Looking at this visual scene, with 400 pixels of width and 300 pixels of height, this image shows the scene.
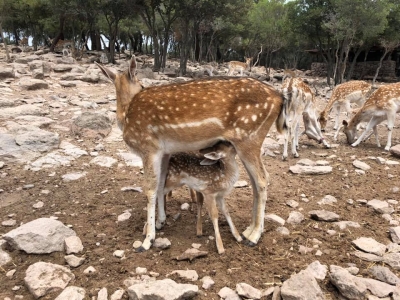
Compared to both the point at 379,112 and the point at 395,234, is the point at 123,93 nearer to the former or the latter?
the point at 395,234

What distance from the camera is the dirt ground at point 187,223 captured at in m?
3.19

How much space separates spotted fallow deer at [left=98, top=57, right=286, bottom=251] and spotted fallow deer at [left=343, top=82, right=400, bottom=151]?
540 cm

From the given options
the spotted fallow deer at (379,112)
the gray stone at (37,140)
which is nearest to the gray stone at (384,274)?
the spotted fallow deer at (379,112)

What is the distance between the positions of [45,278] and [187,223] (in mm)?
1708

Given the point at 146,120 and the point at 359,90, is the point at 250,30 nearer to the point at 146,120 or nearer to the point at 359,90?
the point at 359,90

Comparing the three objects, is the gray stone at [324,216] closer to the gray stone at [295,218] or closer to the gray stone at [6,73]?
the gray stone at [295,218]

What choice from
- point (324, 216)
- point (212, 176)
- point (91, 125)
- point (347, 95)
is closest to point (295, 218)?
point (324, 216)

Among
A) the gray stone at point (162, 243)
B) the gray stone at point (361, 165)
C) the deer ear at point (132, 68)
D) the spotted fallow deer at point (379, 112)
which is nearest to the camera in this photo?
the gray stone at point (162, 243)

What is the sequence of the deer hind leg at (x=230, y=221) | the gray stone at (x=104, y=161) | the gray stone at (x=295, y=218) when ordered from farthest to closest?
the gray stone at (x=104, y=161)
the gray stone at (x=295, y=218)
the deer hind leg at (x=230, y=221)

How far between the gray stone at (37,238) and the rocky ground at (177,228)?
0.01 meters

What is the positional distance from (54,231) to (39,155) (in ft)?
9.57

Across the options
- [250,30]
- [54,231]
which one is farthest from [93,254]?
[250,30]

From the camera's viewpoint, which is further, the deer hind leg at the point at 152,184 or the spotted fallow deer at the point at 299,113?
the spotted fallow deer at the point at 299,113

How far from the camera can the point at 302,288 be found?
2775 mm
